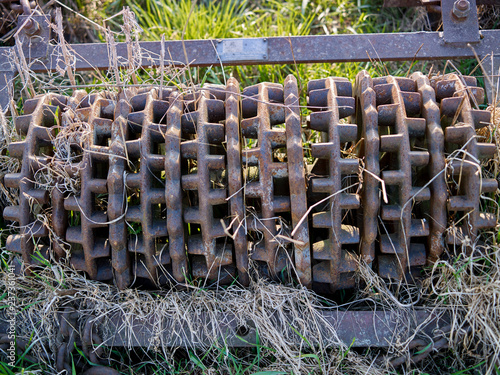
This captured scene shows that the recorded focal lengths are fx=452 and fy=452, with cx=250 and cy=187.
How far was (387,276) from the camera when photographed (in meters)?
1.69

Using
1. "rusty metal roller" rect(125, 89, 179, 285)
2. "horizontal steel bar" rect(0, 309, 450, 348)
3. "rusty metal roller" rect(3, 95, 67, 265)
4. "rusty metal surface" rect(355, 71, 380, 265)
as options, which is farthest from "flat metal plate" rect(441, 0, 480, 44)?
"rusty metal roller" rect(3, 95, 67, 265)

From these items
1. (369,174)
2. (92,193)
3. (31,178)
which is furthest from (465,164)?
(31,178)

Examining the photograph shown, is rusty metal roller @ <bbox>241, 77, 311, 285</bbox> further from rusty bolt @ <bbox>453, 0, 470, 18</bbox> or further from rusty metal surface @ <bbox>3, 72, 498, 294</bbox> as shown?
rusty bolt @ <bbox>453, 0, 470, 18</bbox>

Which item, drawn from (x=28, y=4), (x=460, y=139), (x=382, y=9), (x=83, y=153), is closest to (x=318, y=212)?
(x=460, y=139)

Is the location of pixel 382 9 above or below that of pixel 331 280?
above

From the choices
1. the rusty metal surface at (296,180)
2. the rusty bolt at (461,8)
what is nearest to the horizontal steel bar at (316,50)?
the rusty bolt at (461,8)

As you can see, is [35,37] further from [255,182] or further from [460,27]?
[460,27]

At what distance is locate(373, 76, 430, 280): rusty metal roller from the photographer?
1.56 meters

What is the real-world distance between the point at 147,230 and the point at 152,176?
0.65 feet

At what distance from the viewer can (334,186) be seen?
1.54 m

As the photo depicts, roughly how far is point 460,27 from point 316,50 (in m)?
0.68

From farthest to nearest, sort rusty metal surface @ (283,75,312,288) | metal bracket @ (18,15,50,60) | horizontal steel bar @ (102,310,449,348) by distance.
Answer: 1. metal bracket @ (18,15,50,60)
2. horizontal steel bar @ (102,310,449,348)
3. rusty metal surface @ (283,75,312,288)

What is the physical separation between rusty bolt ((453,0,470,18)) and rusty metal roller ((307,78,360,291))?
0.80 m

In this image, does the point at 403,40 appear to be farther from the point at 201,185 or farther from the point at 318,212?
the point at 201,185
